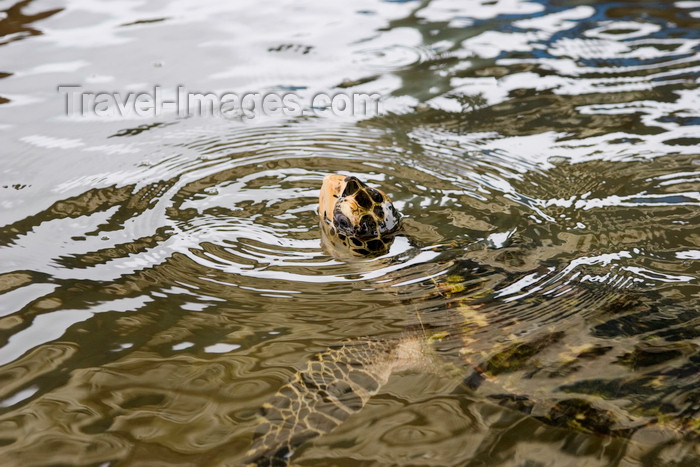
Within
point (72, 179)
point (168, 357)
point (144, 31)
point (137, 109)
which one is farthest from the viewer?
point (144, 31)

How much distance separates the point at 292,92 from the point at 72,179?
2371 millimetres

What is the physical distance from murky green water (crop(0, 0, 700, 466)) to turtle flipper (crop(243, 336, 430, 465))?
0.07 metres

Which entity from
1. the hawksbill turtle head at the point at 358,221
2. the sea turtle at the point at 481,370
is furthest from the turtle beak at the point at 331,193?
the sea turtle at the point at 481,370

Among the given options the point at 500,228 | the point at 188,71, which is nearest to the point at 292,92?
the point at 188,71

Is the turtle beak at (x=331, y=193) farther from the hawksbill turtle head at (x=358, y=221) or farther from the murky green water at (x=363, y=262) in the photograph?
the murky green water at (x=363, y=262)

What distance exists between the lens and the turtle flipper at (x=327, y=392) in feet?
9.05

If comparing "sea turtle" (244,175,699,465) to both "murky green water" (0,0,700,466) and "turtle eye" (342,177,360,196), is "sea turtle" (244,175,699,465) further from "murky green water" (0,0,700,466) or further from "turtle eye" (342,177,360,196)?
"turtle eye" (342,177,360,196)

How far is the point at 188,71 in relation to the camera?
662 cm

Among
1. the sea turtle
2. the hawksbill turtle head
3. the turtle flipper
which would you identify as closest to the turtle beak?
the hawksbill turtle head

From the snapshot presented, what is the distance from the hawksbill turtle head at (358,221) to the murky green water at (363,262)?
15 centimetres

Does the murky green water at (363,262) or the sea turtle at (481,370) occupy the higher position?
the murky green water at (363,262)

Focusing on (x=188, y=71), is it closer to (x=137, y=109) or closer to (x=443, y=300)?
(x=137, y=109)

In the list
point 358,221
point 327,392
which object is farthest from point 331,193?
point 327,392

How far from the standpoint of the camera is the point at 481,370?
320 cm
